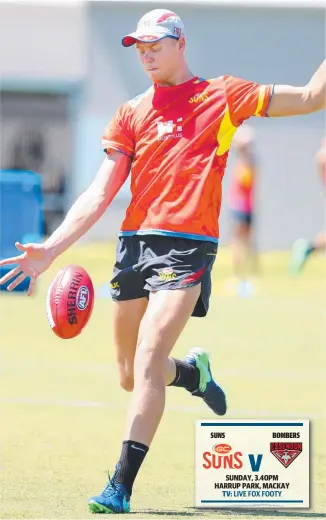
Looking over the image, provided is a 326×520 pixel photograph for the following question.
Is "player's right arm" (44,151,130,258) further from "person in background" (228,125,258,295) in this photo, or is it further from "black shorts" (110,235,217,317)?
"person in background" (228,125,258,295)

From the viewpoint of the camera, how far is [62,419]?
31.7 feet

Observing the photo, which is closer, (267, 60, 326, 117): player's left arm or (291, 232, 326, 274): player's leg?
(267, 60, 326, 117): player's left arm

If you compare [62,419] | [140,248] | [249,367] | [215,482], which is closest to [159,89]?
[140,248]

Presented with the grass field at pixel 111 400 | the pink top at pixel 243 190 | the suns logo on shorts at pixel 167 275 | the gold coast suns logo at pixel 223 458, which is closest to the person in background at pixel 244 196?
the pink top at pixel 243 190

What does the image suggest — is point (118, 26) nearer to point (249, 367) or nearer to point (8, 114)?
point (8, 114)

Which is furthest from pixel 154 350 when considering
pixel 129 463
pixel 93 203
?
pixel 93 203

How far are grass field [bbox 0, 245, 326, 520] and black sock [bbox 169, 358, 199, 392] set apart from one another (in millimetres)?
545

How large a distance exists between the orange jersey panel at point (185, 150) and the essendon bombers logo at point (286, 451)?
3.80ft

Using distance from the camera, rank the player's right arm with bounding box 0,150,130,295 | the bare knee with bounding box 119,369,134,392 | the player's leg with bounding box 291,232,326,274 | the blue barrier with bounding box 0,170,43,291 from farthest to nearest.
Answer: the blue barrier with bounding box 0,170,43,291
the player's leg with bounding box 291,232,326,274
the bare knee with bounding box 119,369,134,392
the player's right arm with bounding box 0,150,130,295

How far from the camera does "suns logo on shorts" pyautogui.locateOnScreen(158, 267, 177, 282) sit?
6855mm

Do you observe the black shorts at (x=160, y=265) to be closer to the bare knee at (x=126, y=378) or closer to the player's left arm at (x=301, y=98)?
the bare knee at (x=126, y=378)

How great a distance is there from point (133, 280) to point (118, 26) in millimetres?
27966

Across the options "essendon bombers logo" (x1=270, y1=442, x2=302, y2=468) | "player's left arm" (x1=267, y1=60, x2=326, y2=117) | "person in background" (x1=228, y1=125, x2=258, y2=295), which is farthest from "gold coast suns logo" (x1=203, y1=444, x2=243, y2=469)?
"person in background" (x1=228, y1=125, x2=258, y2=295)

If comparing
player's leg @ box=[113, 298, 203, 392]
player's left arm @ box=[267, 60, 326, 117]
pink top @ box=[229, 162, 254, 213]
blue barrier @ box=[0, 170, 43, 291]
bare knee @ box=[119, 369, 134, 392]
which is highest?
pink top @ box=[229, 162, 254, 213]
